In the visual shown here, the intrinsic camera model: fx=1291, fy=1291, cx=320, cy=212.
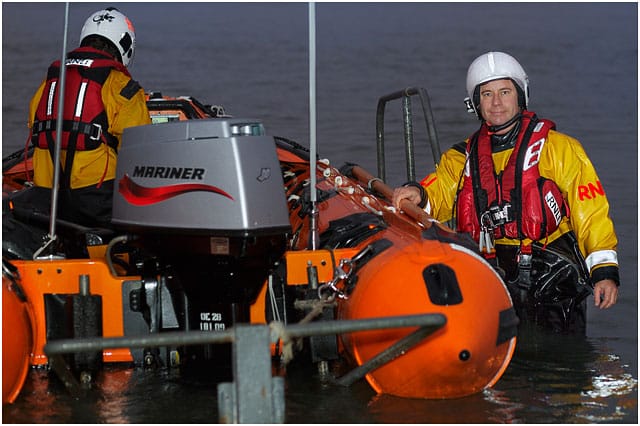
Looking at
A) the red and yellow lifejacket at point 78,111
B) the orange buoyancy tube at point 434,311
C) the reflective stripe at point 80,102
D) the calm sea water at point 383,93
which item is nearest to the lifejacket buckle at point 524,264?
the calm sea water at point 383,93

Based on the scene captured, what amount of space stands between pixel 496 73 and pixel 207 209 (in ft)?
5.36

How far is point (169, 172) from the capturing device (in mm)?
4113

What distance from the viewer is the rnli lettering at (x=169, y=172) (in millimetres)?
4055

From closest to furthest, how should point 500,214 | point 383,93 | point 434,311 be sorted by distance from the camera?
point 434,311 → point 500,214 → point 383,93

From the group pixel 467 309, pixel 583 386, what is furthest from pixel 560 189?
pixel 467 309

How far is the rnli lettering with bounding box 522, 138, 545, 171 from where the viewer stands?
5020 millimetres

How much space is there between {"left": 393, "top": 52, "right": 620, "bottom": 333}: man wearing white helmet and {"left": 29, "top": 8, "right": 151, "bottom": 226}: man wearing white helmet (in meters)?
1.12

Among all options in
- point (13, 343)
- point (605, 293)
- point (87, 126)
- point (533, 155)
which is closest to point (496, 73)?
point (533, 155)

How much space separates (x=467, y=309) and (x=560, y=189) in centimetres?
122

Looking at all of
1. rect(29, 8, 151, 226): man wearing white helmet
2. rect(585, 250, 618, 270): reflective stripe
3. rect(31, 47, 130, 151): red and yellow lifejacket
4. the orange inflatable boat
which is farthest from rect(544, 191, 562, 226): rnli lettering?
rect(31, 47, 130, 151): red and yellow lifejacket

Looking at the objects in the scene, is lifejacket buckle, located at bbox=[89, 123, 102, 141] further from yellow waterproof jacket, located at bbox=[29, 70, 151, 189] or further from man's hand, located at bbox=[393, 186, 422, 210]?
man's hand, located at bbox=[393, 186, 422, 210]

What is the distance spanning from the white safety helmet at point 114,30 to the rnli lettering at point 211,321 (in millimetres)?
1561

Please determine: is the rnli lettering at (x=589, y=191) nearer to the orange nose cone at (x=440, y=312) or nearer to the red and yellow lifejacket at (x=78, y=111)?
the orange nose cone at (x=440, y=312)

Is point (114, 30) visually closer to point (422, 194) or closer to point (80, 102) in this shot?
point (80, 102)
